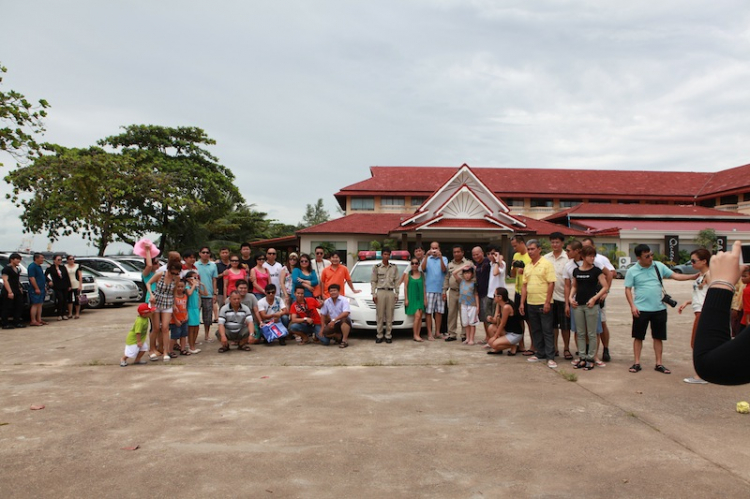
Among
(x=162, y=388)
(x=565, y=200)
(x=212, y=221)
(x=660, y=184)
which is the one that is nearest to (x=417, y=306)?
(x=162, y=388)

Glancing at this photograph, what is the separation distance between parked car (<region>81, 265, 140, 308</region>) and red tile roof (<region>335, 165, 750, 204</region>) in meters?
21.6

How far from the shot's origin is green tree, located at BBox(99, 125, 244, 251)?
1208 inches

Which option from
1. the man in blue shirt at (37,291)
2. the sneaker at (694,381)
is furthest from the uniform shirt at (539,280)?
the man in blue shirt at (37,291)

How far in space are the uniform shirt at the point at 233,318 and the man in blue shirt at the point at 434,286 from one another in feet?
10.3

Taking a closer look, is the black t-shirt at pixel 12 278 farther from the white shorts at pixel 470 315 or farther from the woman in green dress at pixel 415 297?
the white shorts at pixel 470 315

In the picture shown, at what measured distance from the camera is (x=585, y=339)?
21.7 ft

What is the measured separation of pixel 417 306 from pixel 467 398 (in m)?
3.87

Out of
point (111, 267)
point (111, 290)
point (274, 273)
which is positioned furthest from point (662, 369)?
point (111, 267)

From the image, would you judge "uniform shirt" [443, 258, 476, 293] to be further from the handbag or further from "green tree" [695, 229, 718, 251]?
"green tree" [695, 229, 718, 251]

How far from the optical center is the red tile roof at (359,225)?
30.2 m

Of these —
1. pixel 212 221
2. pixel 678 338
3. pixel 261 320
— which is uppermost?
pixel 212 221

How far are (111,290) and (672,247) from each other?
3173 centimetres

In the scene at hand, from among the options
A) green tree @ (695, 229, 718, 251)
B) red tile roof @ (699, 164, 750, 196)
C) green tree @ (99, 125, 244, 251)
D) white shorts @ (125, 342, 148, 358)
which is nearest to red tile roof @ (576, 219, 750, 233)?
green tree @ (695, 229, 718, 251)

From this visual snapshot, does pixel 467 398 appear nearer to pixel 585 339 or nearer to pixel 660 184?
pixel 585 339
